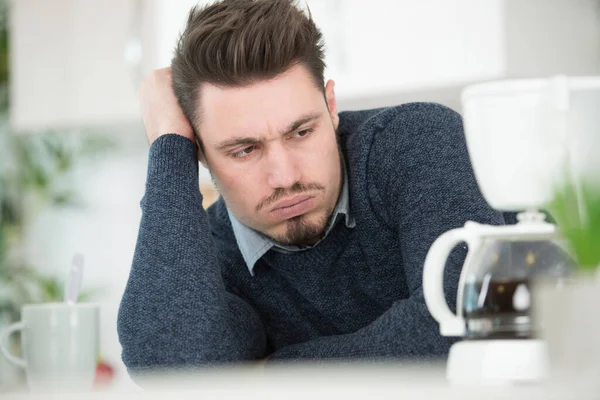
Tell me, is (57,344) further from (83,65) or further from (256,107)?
(83,65)

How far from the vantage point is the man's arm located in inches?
57.3

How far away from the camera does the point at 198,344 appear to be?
1.45 m

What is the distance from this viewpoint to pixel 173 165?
1.66m

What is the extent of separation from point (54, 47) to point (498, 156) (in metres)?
3.04

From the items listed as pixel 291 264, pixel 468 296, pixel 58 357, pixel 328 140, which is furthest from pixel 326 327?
pixel 468 296

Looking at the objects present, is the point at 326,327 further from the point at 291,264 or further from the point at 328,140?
the point at 328,140

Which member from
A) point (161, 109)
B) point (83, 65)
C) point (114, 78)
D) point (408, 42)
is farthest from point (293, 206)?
point (83, 65)

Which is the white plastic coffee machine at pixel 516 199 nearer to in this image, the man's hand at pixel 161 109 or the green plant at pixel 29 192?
the man's hand at pixel 161 109

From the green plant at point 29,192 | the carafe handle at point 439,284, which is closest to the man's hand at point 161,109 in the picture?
the carafe handle at point 439,284

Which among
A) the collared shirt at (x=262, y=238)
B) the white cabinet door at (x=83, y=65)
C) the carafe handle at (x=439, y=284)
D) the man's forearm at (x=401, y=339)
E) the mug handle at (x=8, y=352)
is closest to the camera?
the carafe handle at (x=439, y=284)

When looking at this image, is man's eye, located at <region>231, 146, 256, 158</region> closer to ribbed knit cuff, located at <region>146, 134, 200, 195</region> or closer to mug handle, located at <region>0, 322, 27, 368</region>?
ribbed knit cuff, located at <region>146, 134, 200, 195</region>

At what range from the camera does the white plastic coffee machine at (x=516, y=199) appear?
0.72m

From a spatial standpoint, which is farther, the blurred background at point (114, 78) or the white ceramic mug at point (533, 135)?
the blurred background at point (114, 78)

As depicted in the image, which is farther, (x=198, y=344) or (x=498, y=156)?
(x=198, y=344)
